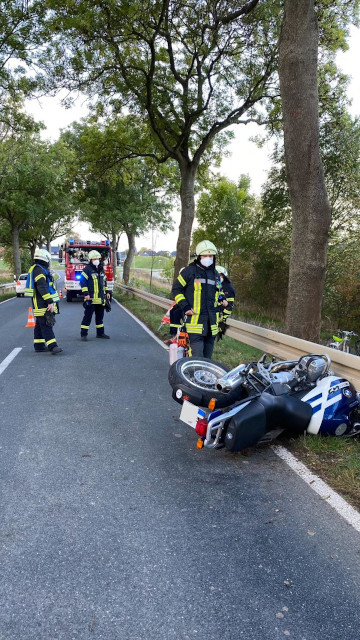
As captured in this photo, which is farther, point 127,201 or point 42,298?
point 127,201

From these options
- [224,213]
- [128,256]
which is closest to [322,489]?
[224,213]

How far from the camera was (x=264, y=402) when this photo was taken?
3570mm

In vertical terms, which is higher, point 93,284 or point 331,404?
point 93,284

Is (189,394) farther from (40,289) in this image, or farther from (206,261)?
(40,289)

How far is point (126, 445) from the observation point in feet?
13.7

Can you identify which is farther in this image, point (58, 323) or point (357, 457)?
point (58, 323)

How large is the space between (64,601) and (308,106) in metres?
6.32

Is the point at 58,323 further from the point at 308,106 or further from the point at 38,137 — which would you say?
the point at 38,137

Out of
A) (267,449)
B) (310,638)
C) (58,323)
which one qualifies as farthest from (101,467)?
(58,323)

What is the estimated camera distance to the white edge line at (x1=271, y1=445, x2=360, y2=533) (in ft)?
9.77

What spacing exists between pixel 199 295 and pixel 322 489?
2.83 m

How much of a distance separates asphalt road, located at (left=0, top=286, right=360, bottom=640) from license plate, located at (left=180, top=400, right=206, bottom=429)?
0.39 metres

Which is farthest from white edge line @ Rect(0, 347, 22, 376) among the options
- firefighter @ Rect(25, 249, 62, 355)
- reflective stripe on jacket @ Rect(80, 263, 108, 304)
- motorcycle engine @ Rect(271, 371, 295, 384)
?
motorcycle engine @ Rect(271, 371, 295, 384)

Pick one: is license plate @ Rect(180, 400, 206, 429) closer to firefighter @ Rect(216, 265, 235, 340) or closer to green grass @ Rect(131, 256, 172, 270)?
firefighter @ Rect(216, 265, 235, 340)
